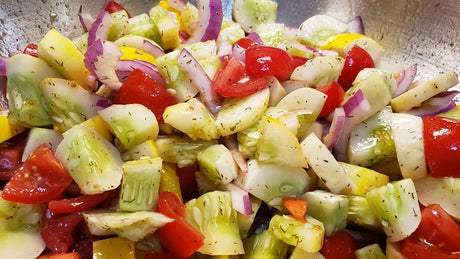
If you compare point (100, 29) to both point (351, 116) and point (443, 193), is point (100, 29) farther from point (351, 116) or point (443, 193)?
point (443, 193)

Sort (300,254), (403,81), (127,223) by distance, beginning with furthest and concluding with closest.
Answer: (403,81) → (300,254) → (127,223)

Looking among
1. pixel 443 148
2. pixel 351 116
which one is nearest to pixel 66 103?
pixel 351 116

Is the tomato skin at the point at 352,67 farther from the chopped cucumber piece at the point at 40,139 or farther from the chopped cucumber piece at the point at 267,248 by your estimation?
the chopped cucumber piece at the point at 40,139

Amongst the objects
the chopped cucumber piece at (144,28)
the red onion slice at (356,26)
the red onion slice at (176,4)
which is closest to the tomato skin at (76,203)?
the chopped cucumber piece at (144,28)

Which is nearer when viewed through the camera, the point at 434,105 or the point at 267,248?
the point at 267,248

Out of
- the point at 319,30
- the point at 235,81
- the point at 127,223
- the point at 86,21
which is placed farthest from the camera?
the point at 319,30

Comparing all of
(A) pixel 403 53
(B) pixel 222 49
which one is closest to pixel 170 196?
(B) pixel 222 49

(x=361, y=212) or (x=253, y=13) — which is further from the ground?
(x=253, y=13)

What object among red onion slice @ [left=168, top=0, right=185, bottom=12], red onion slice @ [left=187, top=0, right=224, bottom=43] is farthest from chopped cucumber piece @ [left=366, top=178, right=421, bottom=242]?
red onion slice @ [left=168, top=0, right=185, bottom=12]

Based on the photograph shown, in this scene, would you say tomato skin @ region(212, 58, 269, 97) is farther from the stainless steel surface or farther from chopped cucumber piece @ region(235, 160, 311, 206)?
the stainless steel surface
